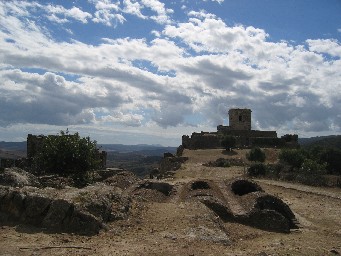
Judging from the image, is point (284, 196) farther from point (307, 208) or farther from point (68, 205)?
point (68, 205)

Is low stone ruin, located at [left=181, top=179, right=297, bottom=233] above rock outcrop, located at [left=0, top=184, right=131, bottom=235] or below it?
below

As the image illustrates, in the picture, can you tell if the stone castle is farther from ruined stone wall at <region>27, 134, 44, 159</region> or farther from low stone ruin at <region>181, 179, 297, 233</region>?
low stone ruin at <region>181, 179, 297, 233</region>

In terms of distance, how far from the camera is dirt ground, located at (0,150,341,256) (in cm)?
964

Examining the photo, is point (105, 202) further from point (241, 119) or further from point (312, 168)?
point (241, 119)

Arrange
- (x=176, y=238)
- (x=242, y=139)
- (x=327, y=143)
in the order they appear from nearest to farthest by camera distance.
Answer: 1. (x=176, y=238)
2. (x=242, y=139)
3. (x=327, y=143)

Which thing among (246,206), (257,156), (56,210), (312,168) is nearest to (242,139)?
(257,156)

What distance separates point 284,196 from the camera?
82.0ft

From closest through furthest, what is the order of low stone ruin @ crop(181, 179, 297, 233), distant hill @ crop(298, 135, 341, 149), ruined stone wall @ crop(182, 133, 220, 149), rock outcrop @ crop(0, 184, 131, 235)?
rock outcrop @ crop(0, 184, 131, 235)
low stone ruin @ crop(181, 179, 297, 233)
ruined stone wall @ crop(182, 133, 220, 149)
distant hill @ crop(298, 135, 341, 149)

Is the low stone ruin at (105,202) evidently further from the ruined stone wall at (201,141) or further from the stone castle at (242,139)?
the ruined stone wall at (201,141)

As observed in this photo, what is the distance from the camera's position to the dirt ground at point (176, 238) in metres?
9.64

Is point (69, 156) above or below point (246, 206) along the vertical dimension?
above

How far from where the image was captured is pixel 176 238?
11.0 meters

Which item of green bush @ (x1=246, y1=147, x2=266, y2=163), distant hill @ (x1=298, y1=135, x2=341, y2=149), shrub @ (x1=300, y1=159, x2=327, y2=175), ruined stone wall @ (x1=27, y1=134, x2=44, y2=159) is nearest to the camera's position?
shrub @ (x1=300, y1=159, x2=327, y2=175)

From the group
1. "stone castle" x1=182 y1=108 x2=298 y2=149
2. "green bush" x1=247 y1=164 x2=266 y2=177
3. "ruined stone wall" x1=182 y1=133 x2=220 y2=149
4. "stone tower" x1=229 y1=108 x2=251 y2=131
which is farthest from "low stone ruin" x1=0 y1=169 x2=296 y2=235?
"stone tower" x1=229 y1=108 x2=251 y2=131
